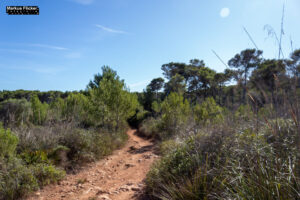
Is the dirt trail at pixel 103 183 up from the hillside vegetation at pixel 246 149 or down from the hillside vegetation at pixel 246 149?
down

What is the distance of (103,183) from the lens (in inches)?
196

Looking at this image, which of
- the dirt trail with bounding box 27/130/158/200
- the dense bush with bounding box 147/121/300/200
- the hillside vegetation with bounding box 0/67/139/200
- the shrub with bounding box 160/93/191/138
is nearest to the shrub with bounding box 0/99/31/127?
the hillside vegetation with bounding box 0/67/139/200

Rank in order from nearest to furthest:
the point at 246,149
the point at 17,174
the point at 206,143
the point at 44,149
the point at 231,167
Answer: the point at 246,149, the point at 231,167, the point at 206,143, the point at 17,174, the point at 44,149

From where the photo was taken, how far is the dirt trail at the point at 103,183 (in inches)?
160

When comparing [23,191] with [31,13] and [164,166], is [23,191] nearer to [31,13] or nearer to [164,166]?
[164,166]

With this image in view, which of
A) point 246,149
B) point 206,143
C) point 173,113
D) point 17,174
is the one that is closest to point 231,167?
point 246,149

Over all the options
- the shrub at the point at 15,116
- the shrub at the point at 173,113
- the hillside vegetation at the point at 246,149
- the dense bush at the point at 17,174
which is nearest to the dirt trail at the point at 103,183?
the dense bush at the point at 17,174

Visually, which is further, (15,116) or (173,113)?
(173,113)

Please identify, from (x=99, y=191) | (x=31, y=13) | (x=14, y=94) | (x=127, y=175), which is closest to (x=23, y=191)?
(x=99, y=191)

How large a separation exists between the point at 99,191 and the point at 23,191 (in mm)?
1715

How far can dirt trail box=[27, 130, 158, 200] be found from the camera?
13.4 ft

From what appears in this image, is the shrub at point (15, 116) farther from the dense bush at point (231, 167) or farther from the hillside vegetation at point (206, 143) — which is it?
the dense bush at point (231, 167)

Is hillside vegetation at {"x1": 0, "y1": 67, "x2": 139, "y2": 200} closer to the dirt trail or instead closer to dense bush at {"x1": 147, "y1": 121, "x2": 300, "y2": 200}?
the dirt trail

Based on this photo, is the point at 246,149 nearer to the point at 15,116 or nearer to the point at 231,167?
the point at 231,167
